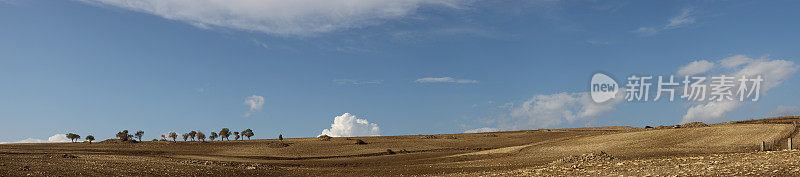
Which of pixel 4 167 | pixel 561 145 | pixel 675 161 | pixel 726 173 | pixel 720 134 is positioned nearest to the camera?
pixel 726 173

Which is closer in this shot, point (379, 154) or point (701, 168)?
point (701, 168)

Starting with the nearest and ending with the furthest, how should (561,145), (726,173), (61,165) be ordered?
(726,173)
(61,165)
(561,145)

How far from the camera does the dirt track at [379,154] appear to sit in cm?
2958

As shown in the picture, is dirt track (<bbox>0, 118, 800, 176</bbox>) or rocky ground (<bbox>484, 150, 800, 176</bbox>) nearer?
rocky ground (<bbox>484, 150, 800, 176</bbox>)

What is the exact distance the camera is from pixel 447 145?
232ft

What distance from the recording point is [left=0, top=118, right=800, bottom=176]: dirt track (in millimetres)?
29578

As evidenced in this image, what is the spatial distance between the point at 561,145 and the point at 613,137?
7.53 m

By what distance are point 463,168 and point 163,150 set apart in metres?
43.9

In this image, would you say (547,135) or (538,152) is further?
(547,135)

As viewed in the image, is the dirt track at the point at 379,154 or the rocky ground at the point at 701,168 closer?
the rocky ground at the point at 701,168

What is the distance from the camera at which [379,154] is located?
58.5 metres

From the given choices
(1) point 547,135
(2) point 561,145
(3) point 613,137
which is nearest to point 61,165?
(2) point 561,145

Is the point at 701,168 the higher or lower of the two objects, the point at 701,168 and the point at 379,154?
the higher

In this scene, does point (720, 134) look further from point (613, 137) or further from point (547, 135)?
point (547, 135)
